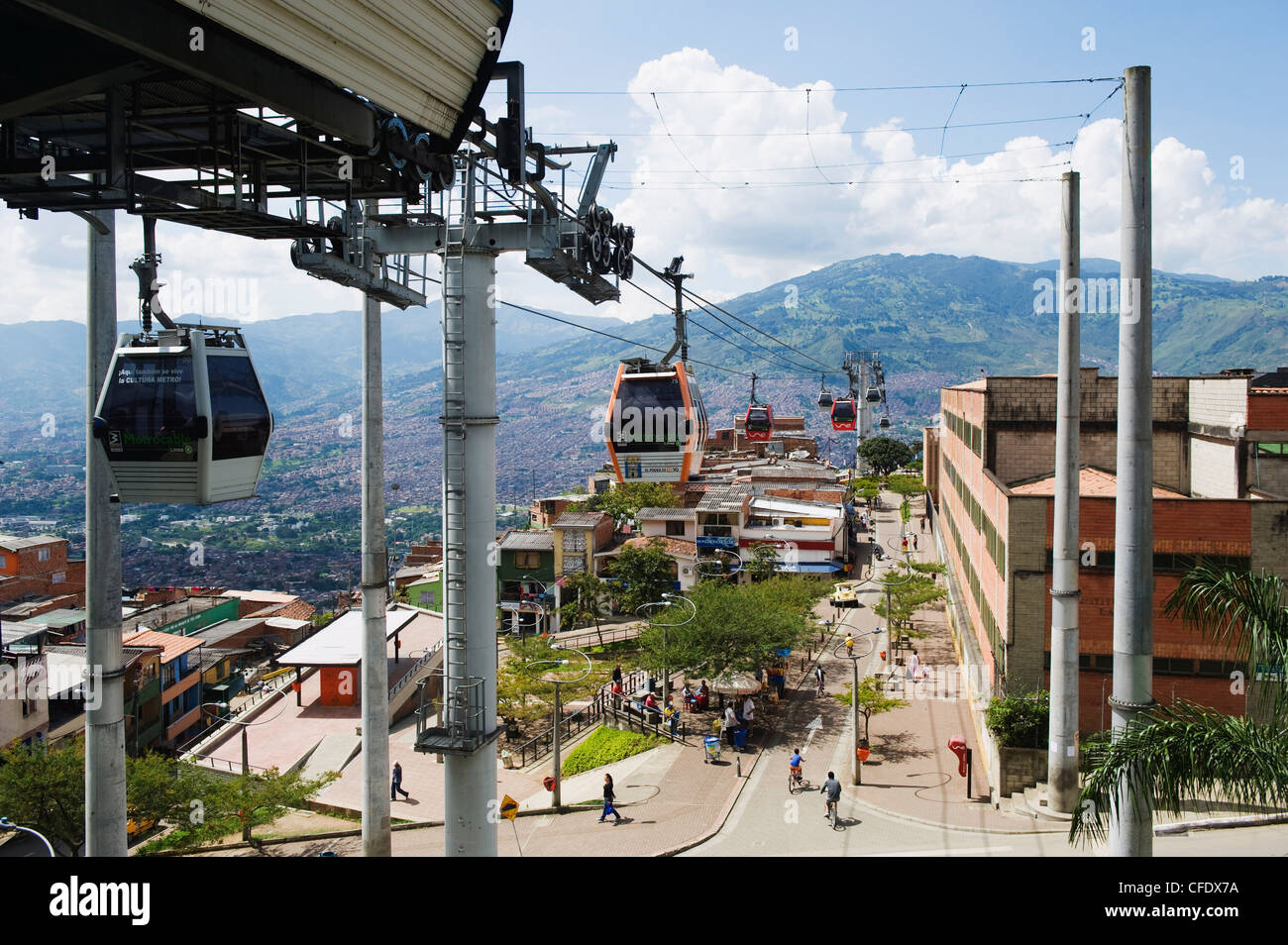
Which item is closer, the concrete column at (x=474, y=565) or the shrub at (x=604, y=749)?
the concrete column at (x=474, y=565)

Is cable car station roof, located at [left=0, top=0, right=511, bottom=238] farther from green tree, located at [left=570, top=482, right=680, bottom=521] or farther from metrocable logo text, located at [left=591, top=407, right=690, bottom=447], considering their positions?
green tree, located at [left=570, top=482, right=680, bottom=521]

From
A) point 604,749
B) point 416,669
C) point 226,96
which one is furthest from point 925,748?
point 226,96

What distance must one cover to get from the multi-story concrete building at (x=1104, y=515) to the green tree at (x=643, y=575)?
62.9ft

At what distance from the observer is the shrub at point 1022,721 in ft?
63.5

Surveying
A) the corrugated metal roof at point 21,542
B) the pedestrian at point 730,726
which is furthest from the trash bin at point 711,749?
the corrugated metal roof at point 21,542

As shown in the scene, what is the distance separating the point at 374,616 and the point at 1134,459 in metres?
11.2

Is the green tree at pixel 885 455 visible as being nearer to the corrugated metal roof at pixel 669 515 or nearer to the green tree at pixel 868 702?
the corrugated metal roof at pixel 669 515

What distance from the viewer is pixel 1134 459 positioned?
25.2 feet

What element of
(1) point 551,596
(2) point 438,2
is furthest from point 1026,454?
(1) point 551,596

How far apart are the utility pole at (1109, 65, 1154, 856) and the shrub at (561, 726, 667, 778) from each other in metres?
20.9
